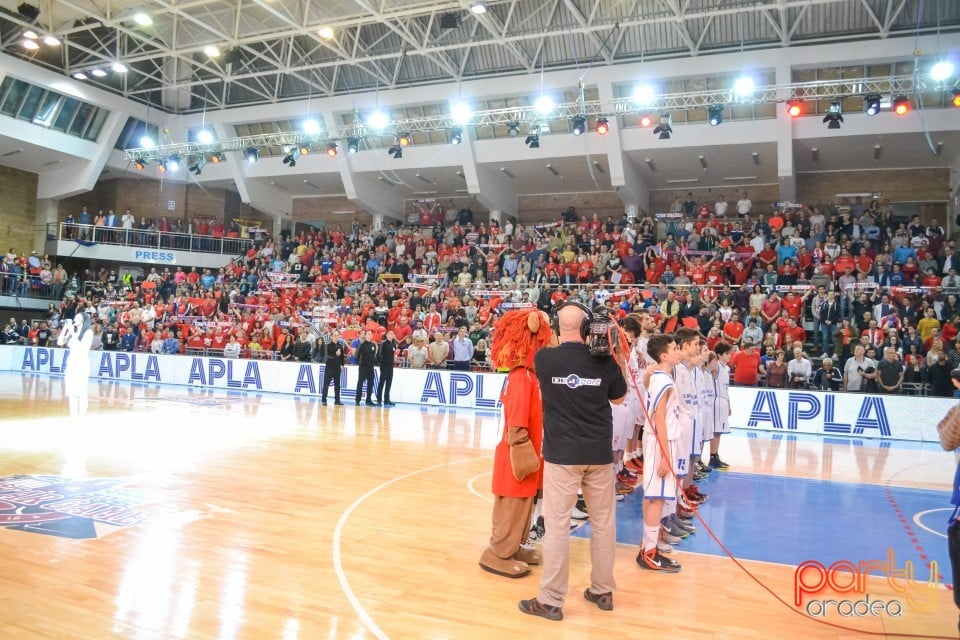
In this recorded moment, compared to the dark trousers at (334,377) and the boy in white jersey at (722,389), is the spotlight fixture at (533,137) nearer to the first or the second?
the dark trousers at (334,377)

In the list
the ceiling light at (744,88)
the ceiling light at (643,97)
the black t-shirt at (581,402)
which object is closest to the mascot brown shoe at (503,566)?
the black t-shirt at (581,402)

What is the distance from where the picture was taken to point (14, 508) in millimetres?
5992

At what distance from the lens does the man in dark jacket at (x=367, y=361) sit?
15789mm

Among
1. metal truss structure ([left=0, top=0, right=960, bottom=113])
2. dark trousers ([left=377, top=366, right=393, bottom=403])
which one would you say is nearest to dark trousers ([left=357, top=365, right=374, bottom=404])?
dark trousers ([left=377, top=366, right=393, bottom=403])

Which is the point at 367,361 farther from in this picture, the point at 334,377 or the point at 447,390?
the point at 447,390

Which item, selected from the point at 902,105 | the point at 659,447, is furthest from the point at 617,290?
the point at 659,447

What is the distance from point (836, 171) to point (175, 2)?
2144 centimetres

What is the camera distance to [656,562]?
5.06 m

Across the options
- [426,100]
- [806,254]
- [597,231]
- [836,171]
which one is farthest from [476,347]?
[836,171]

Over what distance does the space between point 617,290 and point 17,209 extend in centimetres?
2464

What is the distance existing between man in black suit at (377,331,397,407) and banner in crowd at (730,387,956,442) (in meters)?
7.34

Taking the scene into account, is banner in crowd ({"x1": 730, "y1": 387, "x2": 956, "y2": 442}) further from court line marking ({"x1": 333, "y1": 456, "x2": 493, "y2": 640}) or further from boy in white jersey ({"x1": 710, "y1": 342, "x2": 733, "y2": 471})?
court line marking ({"x1": 333, "y1": 456, "x2": 493, "y2": 640})

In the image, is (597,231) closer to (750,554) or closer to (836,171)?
(836,171)

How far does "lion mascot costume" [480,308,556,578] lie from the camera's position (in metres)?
4.90
